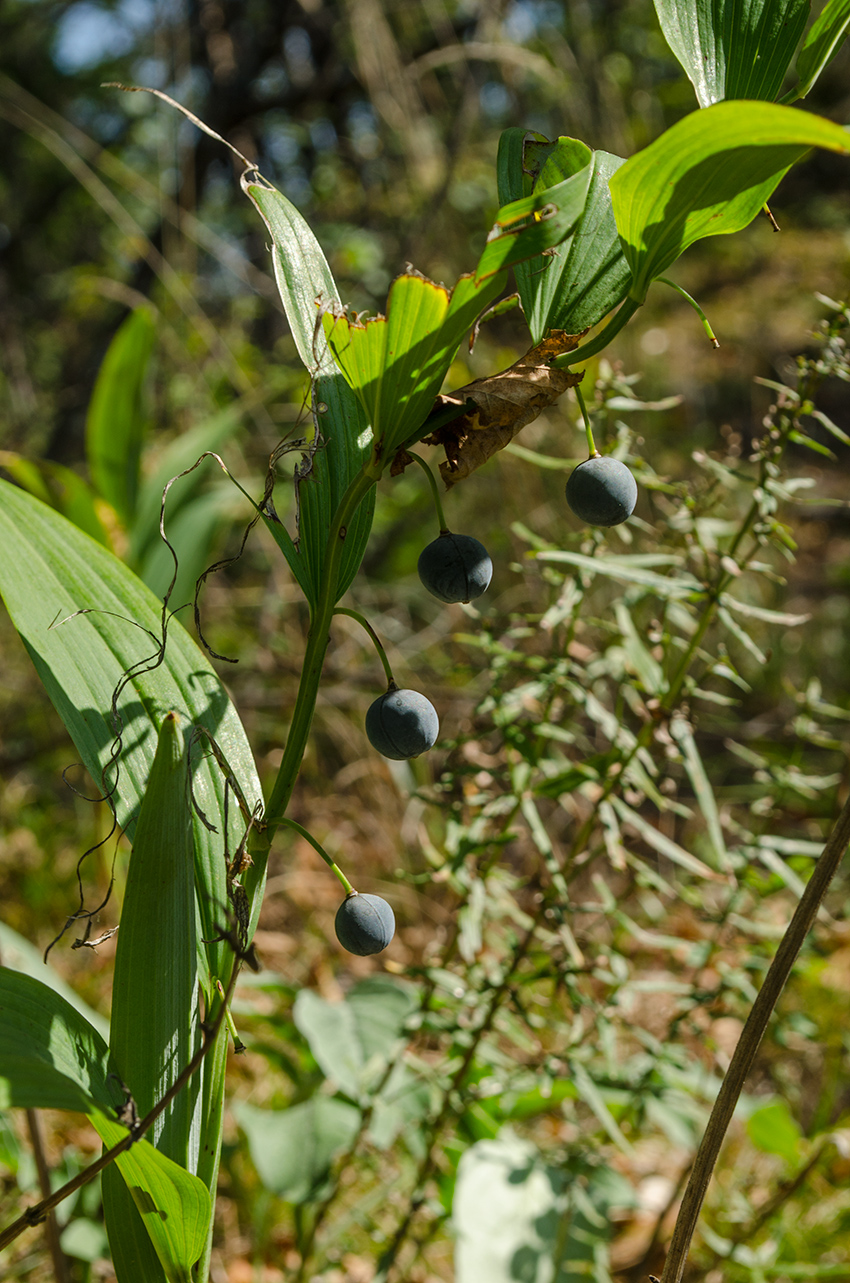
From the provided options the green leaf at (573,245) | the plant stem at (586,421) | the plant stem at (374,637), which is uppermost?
the green leaf at (573,245)

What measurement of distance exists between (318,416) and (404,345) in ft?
0.31

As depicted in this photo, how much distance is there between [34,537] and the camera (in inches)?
25.1

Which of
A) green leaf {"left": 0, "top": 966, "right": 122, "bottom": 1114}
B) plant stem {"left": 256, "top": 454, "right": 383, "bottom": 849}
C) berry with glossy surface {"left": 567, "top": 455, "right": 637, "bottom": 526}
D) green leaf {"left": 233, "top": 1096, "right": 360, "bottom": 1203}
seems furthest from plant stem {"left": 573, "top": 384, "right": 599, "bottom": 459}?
green leaf {"left": 233, "top": 1096, "right": 360, "bottom": 1203}

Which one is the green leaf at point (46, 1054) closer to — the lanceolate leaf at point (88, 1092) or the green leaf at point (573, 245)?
the lanceolate leaf at point (88, 1092)

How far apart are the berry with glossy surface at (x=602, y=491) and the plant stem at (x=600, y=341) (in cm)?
6

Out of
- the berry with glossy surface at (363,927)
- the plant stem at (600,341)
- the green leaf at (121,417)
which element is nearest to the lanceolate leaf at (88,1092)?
the berry with glossy surface at (363,927)

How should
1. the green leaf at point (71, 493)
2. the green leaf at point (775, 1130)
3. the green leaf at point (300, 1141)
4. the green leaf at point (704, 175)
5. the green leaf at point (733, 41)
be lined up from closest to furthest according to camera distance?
1. the green leaf at point (704, 175)
2. the green leaf at point (733, 41)
3. the green leaf at point (300, 1141)
4. the green leaf at point (775, 1130)
5. the green leaf at point (71, 493)

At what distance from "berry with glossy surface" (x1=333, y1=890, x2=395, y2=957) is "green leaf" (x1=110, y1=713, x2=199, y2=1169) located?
3.8 inches

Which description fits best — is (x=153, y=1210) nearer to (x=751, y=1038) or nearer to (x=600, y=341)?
(x=751, y=1038)

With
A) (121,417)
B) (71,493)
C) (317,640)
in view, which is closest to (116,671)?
(317,640)

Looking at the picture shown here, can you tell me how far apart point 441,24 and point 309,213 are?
1.37 metres

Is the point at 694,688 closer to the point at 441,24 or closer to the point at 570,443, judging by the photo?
the point at 570,443

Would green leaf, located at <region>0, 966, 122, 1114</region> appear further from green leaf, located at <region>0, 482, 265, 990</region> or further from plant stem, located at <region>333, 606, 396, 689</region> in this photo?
plant stem, located at <region>333, 606, 396, 689</region>

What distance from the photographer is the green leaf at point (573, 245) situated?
52 cm
